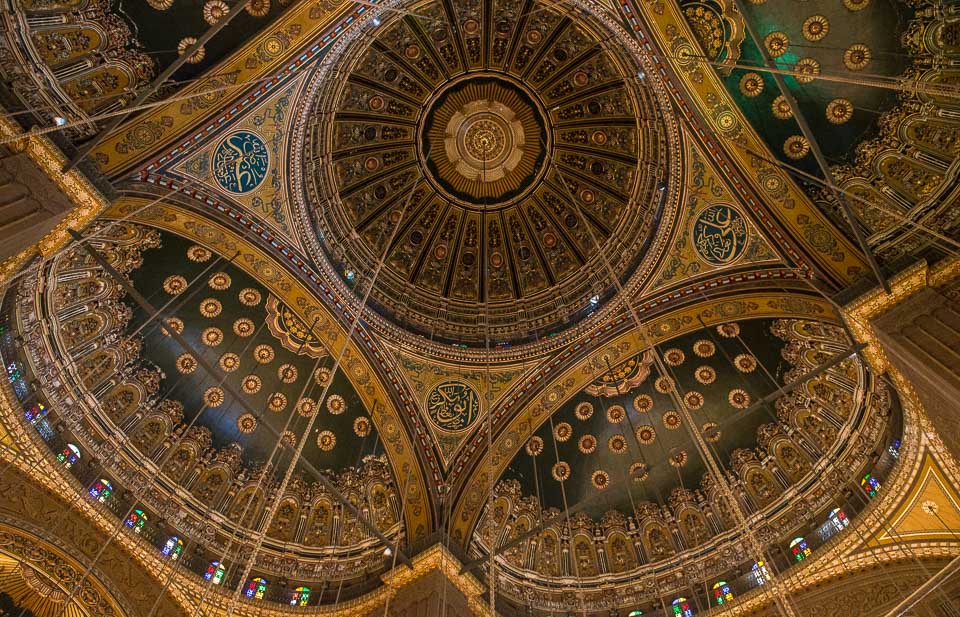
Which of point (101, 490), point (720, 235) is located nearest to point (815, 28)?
point (720, 235)

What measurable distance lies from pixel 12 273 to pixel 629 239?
996 cm

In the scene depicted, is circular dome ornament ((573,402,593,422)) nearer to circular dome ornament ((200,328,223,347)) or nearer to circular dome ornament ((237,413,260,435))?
circular dome ornament ((237,413,260,435))

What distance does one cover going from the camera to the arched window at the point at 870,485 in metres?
9.05

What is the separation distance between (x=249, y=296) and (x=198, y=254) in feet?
3.80

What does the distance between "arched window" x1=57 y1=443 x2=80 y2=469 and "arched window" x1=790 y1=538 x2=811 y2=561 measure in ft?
37.0

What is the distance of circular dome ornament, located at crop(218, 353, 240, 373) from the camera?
10.9m

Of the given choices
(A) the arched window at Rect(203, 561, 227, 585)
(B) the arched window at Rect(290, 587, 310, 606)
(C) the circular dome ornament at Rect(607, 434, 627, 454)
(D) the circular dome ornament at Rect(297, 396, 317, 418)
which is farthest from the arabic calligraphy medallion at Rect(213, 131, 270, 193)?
(C) the circular dome ornament at Rect(607, 434, 627, 454)

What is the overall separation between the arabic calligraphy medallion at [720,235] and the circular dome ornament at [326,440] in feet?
25.3

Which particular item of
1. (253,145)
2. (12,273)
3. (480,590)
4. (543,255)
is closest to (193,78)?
(253,145)

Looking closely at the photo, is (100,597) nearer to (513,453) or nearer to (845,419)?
(513,453)

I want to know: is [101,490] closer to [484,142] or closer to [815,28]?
[484,142]

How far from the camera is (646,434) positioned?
11.8 m

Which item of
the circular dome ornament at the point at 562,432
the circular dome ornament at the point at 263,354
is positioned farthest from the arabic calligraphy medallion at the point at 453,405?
the circular dome ornament at the point at 263,354

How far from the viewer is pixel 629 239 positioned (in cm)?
1206
